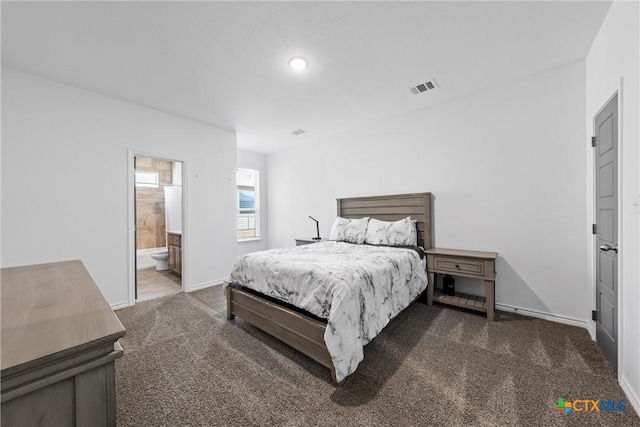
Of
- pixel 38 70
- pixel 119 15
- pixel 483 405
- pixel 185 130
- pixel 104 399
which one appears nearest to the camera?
pixel 104 399

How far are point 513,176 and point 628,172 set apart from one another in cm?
127

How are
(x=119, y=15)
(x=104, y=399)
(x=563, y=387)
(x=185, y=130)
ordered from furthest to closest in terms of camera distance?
1. (x=185, y=130)
2. (x=119, y=15)
3. (x=563, y=387)
4. (x=104, y=399)

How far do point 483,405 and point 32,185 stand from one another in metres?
4.42

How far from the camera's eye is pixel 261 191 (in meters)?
6.00

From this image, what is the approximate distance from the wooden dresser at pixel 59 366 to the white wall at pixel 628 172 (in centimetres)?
262

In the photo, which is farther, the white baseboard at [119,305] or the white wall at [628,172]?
the white baseboard at [119,305]

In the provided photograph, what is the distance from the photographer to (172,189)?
542 cm

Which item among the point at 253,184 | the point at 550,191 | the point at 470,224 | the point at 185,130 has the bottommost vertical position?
the point at 470,224

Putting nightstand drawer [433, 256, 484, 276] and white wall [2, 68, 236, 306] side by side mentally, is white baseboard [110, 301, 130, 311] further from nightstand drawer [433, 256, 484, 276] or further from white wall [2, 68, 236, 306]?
nightstand drawer [433, 256, 484, 276]

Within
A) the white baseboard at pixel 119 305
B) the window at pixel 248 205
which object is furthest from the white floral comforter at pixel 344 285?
the window at pixel 248 205

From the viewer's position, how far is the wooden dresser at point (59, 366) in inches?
23.8

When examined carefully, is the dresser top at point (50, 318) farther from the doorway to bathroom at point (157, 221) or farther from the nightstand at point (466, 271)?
the doorway to bathroom at point (157, 221)

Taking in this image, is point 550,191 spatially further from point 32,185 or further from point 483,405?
point 32,185

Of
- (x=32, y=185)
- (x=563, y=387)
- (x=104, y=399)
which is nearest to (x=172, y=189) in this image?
(x=32, y=185)
